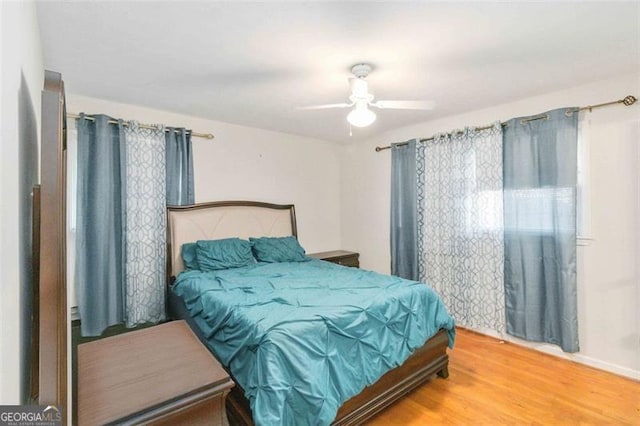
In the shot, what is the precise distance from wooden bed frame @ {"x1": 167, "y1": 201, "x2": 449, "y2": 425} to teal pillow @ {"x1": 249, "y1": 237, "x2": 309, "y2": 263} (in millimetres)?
237

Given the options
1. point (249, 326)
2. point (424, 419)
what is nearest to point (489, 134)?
point (424, 419)

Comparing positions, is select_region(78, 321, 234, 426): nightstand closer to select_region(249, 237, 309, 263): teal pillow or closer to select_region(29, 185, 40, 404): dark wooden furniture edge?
select_region(29, 185, 40, 404): dark wooden furniture edge

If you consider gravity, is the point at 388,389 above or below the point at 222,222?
below

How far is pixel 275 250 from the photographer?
12.3ft

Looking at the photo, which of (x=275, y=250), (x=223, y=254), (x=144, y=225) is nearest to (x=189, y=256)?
(x=223, y=254)

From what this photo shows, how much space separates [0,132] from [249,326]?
1.48m

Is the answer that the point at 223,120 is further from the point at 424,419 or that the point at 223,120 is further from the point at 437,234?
the point at 424,419

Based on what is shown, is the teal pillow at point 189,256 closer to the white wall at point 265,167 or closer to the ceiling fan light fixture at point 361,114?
the white wall at point 265,167

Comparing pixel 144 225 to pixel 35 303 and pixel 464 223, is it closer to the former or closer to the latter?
pixel 35 303

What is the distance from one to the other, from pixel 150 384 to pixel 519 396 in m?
2.44

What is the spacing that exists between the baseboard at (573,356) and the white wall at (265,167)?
264 cm

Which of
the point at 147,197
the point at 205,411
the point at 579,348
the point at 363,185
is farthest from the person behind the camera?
the point at 363,185

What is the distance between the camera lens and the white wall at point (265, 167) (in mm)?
3516

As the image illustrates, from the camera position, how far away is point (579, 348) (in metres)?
2.74
